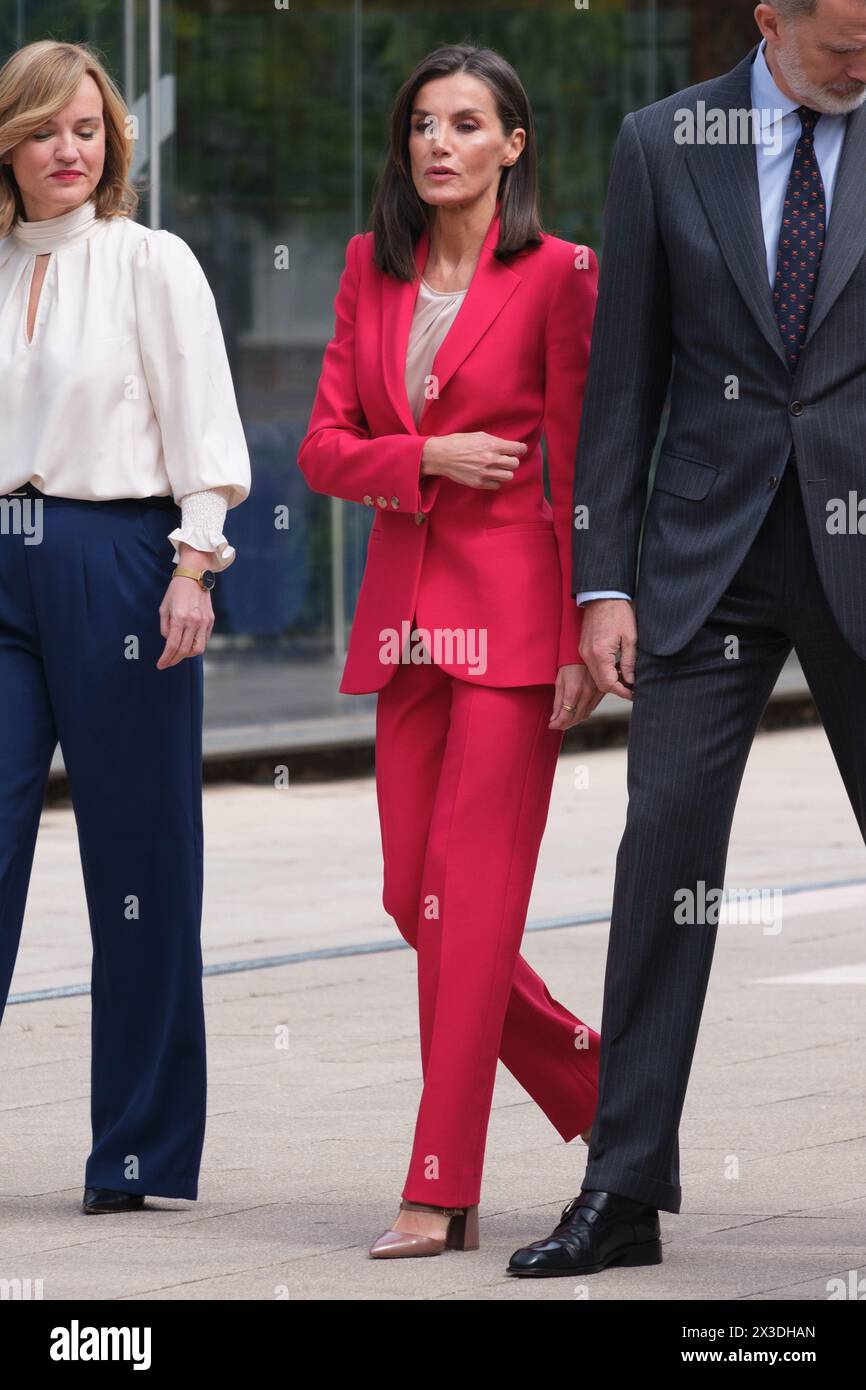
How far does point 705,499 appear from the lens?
448 centimetres

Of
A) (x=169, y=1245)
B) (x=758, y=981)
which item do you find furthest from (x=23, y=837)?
(x=758, y=981)

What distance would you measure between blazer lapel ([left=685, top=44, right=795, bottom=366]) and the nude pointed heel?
4.90ft

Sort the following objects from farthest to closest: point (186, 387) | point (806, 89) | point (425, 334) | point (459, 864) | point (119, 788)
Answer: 1. point (119, 788)
2. point (186, 387)
3. point (425, 334)
4. point (459, 864)
5. point (806, 89)

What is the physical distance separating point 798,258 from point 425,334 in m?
0.71

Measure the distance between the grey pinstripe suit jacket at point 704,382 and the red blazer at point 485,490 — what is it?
0.53 ft

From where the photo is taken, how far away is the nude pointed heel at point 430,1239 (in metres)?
4.62

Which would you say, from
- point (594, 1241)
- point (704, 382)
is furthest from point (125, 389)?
point (594, 1241)

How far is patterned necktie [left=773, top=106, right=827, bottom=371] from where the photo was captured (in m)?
4.44

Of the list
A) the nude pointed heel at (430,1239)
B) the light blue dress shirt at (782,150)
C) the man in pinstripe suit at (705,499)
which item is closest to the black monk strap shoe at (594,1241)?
the man in pinstripe suit at (705,499)

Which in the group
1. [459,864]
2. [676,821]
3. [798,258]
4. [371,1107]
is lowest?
[371,1107]

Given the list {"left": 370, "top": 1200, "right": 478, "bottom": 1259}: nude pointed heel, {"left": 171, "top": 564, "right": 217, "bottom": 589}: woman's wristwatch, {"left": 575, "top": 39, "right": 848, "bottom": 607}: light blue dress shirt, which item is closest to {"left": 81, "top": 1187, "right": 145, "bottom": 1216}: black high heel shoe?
{"left": 370, "top": 1200, "right": 478, "bottom": 1259}: nude pointed heel

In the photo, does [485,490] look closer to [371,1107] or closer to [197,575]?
[197,575]

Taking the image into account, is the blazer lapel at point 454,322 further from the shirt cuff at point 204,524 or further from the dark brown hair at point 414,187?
the shirt cuff at point 204,524
